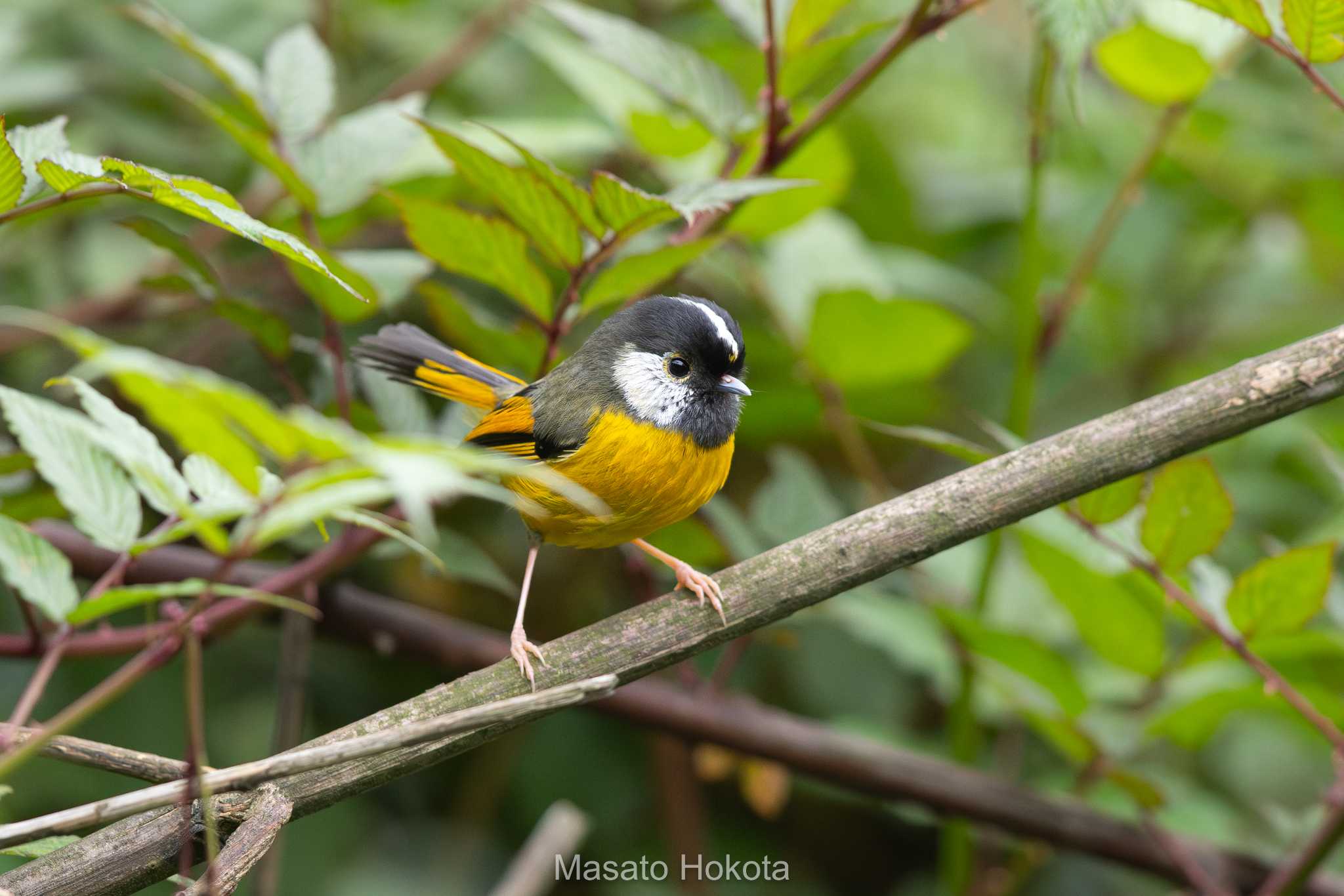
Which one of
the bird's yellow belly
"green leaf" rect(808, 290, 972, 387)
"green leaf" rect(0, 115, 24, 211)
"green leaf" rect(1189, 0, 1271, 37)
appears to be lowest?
"green leaf" rect(0, 115, 24, 211)

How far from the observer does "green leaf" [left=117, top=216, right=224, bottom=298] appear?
186 cm

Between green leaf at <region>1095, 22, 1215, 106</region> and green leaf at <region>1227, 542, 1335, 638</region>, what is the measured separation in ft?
3.41

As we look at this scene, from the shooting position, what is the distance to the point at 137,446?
1076mm

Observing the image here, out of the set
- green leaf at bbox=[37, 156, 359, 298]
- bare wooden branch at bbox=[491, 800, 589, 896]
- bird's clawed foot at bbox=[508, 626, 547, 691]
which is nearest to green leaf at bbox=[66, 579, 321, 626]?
green leaf at bbox=[37, 156, 359, 298]

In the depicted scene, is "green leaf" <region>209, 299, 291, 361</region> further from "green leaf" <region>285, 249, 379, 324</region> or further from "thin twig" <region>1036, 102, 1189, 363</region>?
"thin twig" <region>1036, 102, 1189, 363</region>

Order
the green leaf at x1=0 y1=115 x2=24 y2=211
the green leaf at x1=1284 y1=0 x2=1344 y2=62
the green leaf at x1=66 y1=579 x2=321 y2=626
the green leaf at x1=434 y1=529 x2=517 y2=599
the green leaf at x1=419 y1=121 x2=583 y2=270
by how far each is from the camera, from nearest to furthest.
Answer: the green leaf at x1=66 y1=579 x2=321 y2=626 < the green leaf at x1=0 y1=115 x2=24 y2=211 < the green leaf at x1=1284 y1=0 x2=1344 y2=62 < the green leaf at x1=419 y1=121 x2=583 y2=270 < the green leaf at x1=434 y1=529 x2=517 y2=599

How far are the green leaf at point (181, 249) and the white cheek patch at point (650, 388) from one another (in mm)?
779

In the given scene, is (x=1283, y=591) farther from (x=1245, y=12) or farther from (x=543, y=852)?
(x=543, y=852)

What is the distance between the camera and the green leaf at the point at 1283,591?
183 centimetres

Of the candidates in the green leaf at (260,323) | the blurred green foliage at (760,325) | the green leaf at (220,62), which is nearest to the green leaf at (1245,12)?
the blurred green foliage at (760,325)

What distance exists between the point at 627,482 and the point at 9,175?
1.13m

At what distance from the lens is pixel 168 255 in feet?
9.61

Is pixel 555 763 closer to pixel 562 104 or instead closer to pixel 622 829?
pixel 622 829

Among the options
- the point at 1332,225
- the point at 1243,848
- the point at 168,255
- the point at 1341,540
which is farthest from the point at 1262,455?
the point at 168,255
